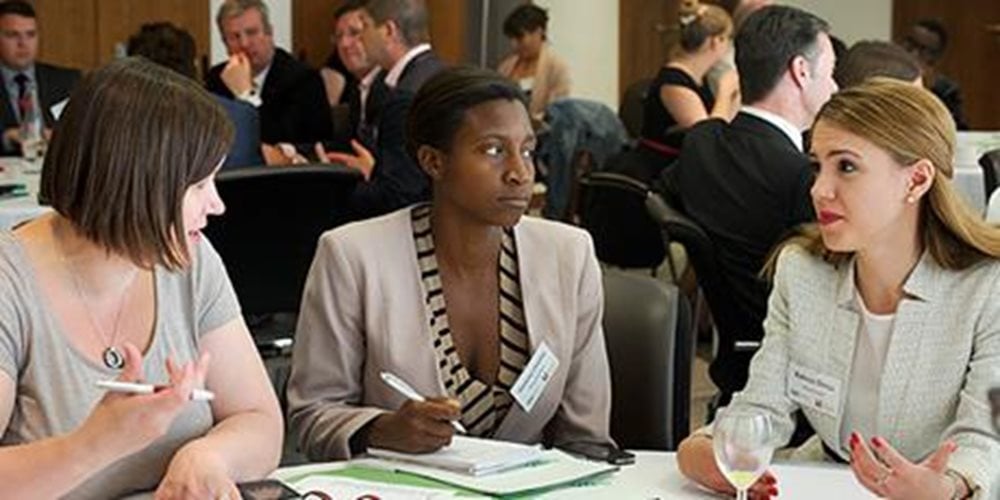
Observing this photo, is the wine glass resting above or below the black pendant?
below

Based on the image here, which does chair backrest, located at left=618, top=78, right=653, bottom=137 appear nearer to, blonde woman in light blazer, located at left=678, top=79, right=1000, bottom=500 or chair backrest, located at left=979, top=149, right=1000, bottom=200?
chair backrest, located at left=979, top=149, right=1000, bottom=200

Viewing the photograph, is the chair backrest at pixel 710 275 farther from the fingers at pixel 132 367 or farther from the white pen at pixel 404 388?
the fingers at pixel 132 367

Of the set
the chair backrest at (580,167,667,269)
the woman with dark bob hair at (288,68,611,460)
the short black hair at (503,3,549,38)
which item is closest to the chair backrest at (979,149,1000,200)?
the chair backrest at (580,167,667,269)

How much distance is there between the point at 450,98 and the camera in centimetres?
310

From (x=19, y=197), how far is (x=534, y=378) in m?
3.03

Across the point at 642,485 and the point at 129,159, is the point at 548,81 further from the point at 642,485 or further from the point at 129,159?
the point at 129,159

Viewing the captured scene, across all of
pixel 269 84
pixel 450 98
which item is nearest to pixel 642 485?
pixel 450 98

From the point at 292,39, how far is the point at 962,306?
353 inches

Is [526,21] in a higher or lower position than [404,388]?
lower

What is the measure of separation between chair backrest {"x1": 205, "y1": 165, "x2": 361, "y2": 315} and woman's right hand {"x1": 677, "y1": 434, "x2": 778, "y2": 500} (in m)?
2.72

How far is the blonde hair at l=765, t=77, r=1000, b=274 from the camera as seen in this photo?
268cm

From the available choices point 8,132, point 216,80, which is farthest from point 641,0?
point 8,132

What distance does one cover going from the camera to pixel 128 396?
207 centimetres

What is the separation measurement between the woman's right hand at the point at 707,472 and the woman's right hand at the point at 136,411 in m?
0.75
